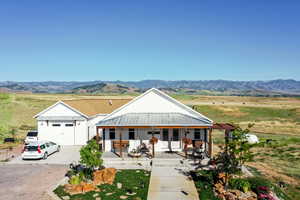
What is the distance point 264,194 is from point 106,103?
926 inches

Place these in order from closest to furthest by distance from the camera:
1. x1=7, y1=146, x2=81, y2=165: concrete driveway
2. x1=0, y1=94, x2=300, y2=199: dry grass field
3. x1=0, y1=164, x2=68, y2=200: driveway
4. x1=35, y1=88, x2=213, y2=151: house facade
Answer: x1=0, y1=164, x2=68, y2=200: driveway
x1=0, y1=94, x2=300, y2=199: dry grass field
x1=7, y1=146, x2=81, y2=165: concrete driveway
x1=35, y1=88, x2=213, y2=151: house facade

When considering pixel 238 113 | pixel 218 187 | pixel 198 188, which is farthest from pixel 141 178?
pixel 238 113

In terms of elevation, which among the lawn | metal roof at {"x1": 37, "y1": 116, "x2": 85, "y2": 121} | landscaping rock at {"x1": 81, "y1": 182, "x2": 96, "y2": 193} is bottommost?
the lawn

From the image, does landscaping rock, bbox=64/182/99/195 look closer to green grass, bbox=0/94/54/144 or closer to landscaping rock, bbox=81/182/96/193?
landscaping rock, bbox=81/182/96/193

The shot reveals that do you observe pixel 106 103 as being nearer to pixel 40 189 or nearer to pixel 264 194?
pixel 40 189

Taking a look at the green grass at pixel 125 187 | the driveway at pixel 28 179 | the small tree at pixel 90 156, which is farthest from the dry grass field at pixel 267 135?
the small tree at pixel 90 156

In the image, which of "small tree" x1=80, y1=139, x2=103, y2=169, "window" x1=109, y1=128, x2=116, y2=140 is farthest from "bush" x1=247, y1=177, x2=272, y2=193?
"window" x1=109, y1=128, x2=116, y2=140

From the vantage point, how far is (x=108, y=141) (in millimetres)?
24375

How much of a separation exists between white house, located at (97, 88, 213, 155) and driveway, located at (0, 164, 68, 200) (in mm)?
5265

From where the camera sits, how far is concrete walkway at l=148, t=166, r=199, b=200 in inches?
566

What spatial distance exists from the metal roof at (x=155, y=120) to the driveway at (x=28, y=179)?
17.9 feet

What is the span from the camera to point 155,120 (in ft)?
75.5

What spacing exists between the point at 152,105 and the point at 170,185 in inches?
406

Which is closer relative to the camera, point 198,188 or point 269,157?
point 198,188
